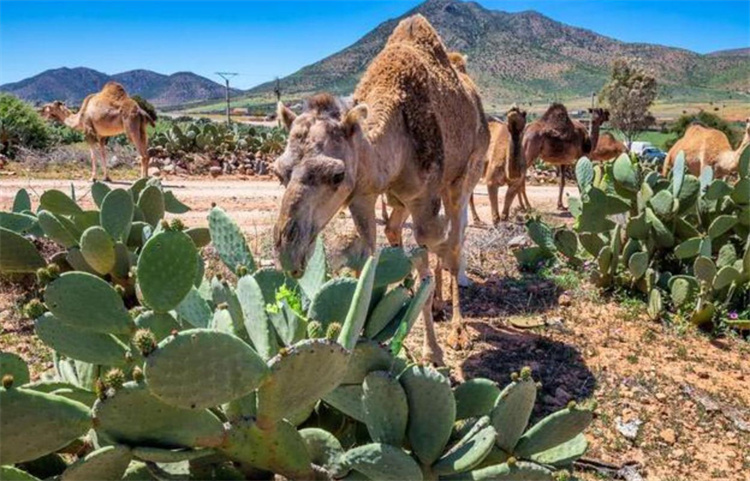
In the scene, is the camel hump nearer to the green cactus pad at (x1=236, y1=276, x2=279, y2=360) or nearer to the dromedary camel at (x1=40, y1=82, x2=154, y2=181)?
the dromedary camel at (x1=40, y1=82, x2=154, y2=181)

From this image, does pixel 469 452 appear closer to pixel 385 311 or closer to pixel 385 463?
pixel 385 463

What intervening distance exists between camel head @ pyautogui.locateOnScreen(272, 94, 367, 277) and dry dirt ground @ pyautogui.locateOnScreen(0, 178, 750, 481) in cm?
173

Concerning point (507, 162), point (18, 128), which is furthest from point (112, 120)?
point (507, 162)

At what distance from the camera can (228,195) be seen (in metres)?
12.3

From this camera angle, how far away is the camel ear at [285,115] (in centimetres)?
361

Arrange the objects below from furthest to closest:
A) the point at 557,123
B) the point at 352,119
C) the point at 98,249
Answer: the point at 557,123
the point at 98,249
the point at 352,119

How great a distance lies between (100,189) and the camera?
504 cm

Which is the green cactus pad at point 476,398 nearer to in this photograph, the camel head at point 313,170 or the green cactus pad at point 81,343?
the camel head at point 313,170

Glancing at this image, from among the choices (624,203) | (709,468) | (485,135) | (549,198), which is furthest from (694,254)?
(549,198)

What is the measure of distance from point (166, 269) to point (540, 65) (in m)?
146

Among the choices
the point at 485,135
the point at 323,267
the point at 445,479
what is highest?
the point at 485,135

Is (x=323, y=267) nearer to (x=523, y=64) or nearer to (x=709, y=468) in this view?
(x=709, y=468)

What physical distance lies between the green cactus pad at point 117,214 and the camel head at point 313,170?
4.49 ft

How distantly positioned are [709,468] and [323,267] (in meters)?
2.58
